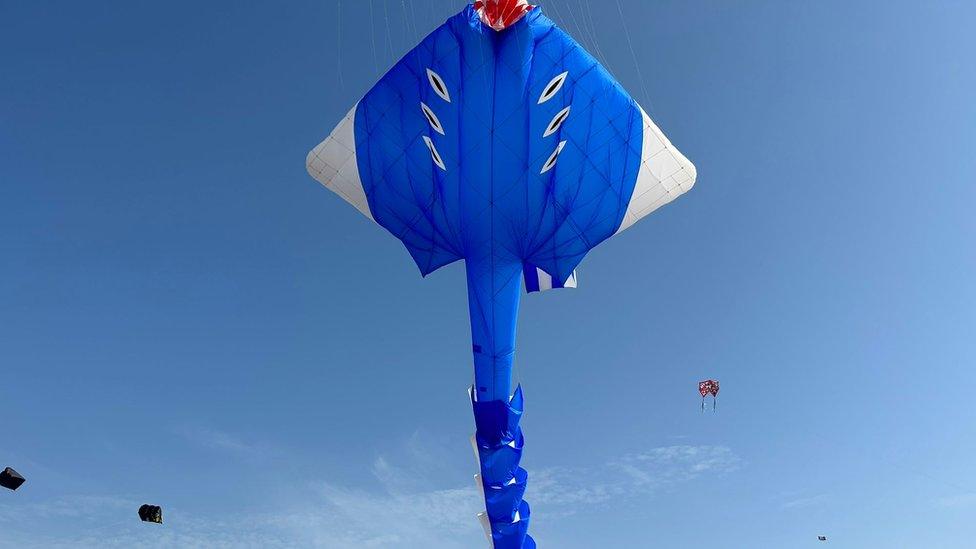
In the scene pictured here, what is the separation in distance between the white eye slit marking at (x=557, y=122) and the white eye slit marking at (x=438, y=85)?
2.68 m

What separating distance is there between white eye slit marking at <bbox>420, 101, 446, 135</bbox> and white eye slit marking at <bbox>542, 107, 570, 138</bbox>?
275 cm

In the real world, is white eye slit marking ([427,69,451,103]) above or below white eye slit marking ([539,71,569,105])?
above

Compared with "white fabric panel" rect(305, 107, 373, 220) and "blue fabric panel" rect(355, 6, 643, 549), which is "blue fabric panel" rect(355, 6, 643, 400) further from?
"white fabric panel" rect(305, 107, 373, 220)

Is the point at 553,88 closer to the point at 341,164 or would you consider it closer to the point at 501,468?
the point at 341,164

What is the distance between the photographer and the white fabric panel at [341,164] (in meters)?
19.3

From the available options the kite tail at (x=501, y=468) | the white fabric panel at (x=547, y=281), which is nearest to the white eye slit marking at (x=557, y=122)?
the white fabric panel at (x=547, y=281)

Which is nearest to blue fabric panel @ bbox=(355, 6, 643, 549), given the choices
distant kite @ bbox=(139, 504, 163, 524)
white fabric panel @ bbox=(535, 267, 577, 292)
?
white fabric panel @ bbox=(535, 267, 577, 292)

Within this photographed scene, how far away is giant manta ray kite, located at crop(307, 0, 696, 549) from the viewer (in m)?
16.7

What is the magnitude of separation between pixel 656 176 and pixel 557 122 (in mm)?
3555

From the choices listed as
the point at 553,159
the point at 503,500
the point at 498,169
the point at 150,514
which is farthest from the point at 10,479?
the point at 553,159

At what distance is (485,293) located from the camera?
19.3 m

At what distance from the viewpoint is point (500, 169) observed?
57.9ft

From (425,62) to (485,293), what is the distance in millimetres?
6591

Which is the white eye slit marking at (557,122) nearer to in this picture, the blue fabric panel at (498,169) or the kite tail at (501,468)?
the blue fabric panel at (498,169)
